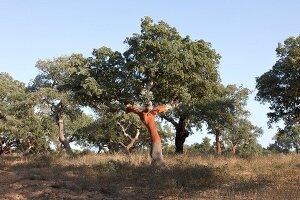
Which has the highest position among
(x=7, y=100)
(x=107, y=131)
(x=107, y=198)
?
(x=7, y=100)

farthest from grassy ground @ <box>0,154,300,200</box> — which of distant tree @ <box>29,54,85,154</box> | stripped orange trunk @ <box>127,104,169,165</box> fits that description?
distant tree @ <box>29,54,85,154</box>

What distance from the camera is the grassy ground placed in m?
13.2

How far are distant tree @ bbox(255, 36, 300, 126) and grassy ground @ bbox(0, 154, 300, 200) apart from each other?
24.8 ft

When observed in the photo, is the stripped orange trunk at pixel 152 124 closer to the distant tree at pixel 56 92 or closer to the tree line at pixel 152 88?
the tree line at pixel 152 88

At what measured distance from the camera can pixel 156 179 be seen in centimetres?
1563

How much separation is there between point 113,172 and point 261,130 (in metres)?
56.7

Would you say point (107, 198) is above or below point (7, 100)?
below

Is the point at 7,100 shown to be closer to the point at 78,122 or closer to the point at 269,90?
the point at 78,122

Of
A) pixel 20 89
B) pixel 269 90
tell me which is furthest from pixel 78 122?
pixel 269 90

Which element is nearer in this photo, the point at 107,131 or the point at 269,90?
the point at 269,90

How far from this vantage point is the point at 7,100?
42.9m

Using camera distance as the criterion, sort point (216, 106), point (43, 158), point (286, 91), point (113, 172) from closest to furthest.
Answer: point (113, 172)
point (43, 158)
point (286, 91)
point (216, 106)

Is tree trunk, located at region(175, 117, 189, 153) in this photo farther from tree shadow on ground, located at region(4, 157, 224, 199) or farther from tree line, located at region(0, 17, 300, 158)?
tree shadow on ground, located at region(4, 157, 224, 199)

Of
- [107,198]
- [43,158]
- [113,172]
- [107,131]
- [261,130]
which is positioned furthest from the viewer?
[261,130]
